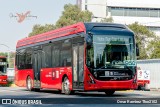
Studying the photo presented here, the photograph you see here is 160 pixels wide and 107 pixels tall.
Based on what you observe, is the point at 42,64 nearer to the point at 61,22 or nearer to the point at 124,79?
the point at 124,79

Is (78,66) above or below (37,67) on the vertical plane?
below

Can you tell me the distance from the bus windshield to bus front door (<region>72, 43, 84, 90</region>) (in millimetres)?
550

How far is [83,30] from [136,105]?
21.1ft

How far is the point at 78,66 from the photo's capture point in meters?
23.3

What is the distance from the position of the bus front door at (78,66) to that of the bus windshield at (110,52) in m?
0.55

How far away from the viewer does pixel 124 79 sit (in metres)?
22.9

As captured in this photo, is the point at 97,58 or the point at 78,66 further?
the point at 78,66

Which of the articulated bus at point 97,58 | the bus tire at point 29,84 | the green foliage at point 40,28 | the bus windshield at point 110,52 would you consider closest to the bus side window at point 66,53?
the articulated bus at point 97,58

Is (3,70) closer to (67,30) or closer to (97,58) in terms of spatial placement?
(67,30)

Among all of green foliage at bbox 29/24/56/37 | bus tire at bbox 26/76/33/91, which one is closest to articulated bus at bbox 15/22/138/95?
bus tire at bbox 26/76/33/91

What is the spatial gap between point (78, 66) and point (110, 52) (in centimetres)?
163

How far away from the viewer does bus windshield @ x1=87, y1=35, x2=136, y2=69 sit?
2253cm

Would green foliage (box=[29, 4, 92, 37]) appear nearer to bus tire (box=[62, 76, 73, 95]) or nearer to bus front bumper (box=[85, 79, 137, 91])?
bus tire (box=[62, 76, 73, 95])

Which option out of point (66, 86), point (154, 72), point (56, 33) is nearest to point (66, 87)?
point (66, 86)
